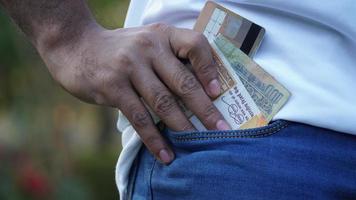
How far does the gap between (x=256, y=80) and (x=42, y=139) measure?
13.2 ft

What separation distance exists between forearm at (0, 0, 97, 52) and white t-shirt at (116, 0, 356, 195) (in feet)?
1.18

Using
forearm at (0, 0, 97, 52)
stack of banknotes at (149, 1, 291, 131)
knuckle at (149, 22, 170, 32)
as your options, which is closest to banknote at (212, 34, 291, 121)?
stack of banknotes at (149, 1, 291, 131)

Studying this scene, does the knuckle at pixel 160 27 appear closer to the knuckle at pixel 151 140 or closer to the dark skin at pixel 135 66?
the dark skin at pixel 135 66

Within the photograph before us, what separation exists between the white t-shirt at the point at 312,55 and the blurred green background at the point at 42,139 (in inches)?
128

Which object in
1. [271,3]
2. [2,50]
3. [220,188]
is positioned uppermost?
[271,3]

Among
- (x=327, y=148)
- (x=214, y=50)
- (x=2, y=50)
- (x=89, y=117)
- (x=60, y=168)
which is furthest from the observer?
(x=89, y=117)

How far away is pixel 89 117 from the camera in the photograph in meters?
8.38

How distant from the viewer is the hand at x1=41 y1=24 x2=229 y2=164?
178 cm

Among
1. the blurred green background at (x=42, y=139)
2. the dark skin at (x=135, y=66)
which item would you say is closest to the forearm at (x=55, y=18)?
the dark skin at (x=135, y=66)

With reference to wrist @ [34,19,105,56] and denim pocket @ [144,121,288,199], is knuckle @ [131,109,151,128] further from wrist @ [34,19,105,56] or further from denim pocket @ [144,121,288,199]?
wrist @ [34,19,105,56]

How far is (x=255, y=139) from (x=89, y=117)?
6.78 meters

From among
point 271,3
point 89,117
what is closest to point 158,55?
point 271,3

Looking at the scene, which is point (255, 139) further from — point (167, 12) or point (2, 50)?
point (2, 50)

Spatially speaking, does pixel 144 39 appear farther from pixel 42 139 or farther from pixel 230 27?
pixel 42 139
